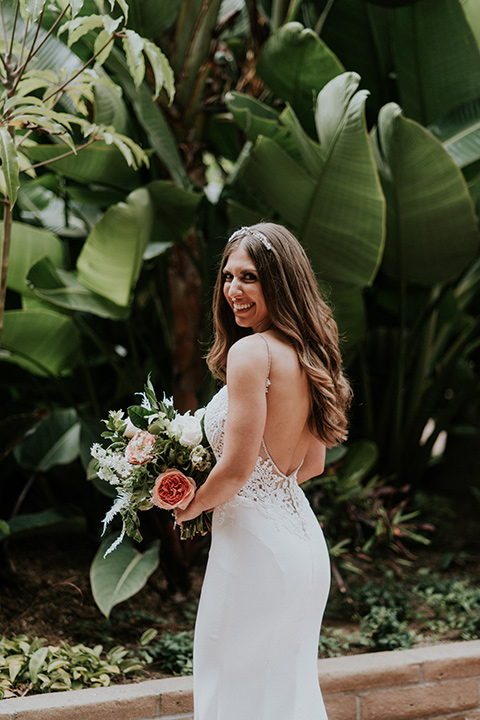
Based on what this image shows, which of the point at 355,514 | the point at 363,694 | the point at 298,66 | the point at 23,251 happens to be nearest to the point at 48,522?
the point at 23,251

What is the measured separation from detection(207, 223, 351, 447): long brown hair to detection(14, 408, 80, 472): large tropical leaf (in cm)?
206

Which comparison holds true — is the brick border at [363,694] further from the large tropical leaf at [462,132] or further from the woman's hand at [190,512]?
the large tropical leaf at [462,132]

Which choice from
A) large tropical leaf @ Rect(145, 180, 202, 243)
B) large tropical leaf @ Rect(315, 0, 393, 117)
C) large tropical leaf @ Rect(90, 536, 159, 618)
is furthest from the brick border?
large tropical leaf @ Rect(315, 0, 393, 117)

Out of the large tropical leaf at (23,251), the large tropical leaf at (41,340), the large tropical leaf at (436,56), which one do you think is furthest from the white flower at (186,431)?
the large tropical leaf at (436,56)

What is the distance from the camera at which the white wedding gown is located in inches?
83.1

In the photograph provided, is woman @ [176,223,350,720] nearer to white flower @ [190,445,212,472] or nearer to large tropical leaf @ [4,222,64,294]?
white flower @ [190,445,212,472]

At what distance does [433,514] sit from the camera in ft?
17.8

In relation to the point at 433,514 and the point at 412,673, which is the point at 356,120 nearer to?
the point at 412,673

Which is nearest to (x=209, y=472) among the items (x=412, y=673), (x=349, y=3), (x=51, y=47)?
(x=412, y=673)

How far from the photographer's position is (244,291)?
214 centimetres

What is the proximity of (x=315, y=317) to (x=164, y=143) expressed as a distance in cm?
191

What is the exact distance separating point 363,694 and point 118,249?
2197 mm

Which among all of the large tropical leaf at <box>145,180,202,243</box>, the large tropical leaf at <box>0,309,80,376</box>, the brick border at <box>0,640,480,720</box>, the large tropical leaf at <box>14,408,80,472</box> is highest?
the large tropical leaf at <box>145,180,202,243</box>

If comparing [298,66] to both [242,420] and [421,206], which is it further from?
[242,420]
